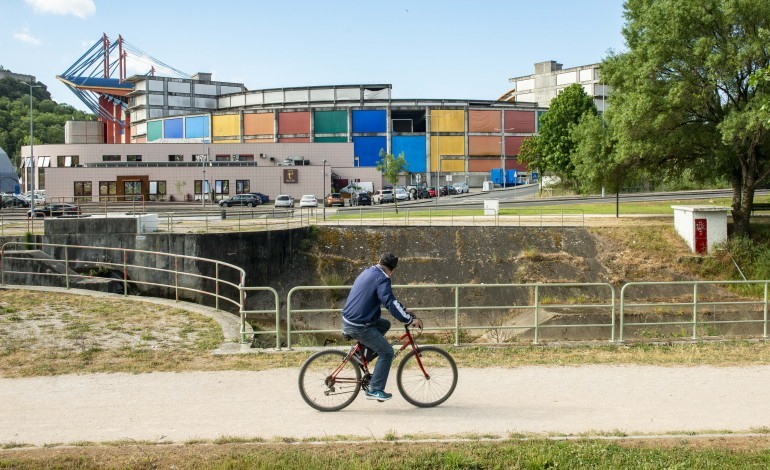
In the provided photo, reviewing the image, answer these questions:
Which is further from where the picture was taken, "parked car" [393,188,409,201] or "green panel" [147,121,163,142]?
"green panel" [147,121,163,142]

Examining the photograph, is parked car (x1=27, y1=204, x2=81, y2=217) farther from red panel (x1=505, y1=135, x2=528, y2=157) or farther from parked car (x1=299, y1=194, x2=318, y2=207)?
red panel (x1=505, y1=135, x2=528, y2=157)

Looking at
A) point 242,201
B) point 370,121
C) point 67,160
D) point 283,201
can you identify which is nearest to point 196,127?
point 67,160

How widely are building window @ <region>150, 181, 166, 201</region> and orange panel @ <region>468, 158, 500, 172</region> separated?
141 ft

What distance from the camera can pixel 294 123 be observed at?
9838 cm

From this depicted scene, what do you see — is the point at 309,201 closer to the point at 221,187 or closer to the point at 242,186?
the point at 242,186

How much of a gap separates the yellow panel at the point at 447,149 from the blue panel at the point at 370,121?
6.84 meters

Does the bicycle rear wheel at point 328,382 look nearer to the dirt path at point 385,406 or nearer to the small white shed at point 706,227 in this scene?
the dirt path at point 385,406

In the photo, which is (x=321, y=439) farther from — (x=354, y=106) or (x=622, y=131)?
(x=354, y=106)

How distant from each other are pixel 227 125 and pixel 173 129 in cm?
963

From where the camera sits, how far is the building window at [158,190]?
7312cm

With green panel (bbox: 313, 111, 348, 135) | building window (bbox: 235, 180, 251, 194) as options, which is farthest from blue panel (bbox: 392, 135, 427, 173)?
building window (bbox: 235, 180, 251, 194)

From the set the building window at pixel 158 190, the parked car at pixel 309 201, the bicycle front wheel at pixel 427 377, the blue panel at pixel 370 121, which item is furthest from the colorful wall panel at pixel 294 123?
the bicycle front wheel at pixel 427 377

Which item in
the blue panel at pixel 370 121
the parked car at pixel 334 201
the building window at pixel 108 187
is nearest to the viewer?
the parked car at pixel 334 201

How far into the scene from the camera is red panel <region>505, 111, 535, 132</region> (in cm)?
10206
